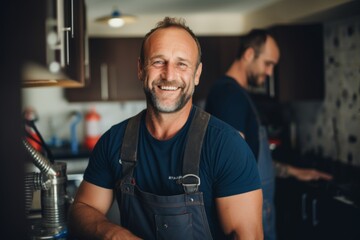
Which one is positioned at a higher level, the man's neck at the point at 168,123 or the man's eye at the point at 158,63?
the man's eye at the point at 158,63

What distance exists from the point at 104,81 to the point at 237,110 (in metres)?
2.36

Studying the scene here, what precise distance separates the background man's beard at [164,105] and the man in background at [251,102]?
713 mm

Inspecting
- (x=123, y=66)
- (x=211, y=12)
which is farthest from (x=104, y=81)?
(x=211, y=12)

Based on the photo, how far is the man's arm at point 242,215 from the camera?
142 cm

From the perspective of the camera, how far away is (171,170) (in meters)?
1.48

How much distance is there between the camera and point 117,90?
14.4ft

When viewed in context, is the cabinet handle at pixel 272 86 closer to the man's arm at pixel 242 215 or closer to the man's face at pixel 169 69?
the man's face at pixel 169 69

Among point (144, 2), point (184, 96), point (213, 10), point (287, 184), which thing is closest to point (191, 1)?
point (144, 2)

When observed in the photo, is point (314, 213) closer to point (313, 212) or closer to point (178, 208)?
point (313, 212)

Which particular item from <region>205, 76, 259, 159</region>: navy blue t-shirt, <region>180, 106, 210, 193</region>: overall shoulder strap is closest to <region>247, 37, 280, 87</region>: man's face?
<region>205, 76, 259, 159</region>: navy blue t-shirt

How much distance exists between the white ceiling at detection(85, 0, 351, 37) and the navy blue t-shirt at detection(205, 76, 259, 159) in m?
1.03

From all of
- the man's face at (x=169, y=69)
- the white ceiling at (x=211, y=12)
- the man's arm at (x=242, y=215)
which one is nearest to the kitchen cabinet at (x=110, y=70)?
the white ceiling at (x=211, y=12)

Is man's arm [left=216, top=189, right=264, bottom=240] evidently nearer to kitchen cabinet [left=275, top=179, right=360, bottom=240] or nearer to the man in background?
the man in background

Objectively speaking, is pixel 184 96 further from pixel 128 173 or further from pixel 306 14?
pixel 306 14
